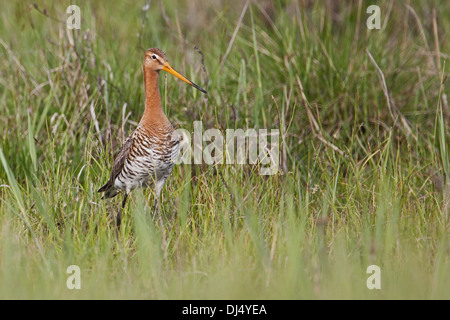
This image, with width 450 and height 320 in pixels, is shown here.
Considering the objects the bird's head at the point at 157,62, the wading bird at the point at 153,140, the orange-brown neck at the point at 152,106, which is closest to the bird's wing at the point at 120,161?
the wading bird at the point at 153,140

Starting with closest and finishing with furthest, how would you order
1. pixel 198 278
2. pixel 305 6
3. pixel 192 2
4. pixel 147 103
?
1. pixel 198 278
2. pixel 147 103
3. pixel 305 6
4. pixel 192 2

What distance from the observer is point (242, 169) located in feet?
14.3

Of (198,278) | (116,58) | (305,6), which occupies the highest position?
(305,6)

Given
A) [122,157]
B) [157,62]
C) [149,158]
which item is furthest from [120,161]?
[157,62]

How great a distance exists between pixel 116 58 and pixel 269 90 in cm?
131

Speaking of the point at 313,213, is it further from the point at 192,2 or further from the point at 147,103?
the point at 192,2

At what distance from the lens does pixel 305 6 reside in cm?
658

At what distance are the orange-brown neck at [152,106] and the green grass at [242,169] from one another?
15 centimetres

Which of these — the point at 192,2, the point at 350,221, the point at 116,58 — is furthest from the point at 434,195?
the point at 192,2

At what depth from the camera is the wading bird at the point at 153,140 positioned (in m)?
4.27

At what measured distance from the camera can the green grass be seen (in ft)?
11.0

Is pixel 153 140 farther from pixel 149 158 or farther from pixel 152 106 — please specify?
pixel 152 106

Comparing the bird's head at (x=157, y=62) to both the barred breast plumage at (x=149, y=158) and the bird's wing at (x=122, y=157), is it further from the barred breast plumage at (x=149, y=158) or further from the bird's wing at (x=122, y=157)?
the bird's wing at (x=122, y=157)

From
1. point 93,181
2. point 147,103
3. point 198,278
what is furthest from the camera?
point 93,181
